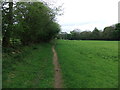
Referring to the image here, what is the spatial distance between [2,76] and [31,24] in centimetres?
Answer: 1763

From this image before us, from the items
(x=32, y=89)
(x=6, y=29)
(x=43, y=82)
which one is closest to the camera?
(x=32, y=89)

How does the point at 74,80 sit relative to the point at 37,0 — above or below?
below

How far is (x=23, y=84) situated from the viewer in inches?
294

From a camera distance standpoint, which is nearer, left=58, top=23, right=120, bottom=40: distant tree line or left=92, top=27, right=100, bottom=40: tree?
left=58, top=23, right=120, bottom=40: distant tree line

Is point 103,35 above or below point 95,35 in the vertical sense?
below

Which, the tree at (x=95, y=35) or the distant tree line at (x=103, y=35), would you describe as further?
the tree at (x=95, y=35)

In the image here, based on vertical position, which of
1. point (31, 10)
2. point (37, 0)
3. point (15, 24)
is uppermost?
point (37, 0)

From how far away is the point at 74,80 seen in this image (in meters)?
8.13

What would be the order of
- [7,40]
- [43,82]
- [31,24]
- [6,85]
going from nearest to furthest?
[6,85], [43,82], [7,40], [31,24]

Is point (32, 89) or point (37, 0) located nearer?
point (32, 89)

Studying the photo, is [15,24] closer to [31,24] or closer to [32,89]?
[31,24]

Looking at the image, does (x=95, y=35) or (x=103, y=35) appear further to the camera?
(x=95, y=35)

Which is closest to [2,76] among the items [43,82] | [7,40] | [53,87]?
[43,82]

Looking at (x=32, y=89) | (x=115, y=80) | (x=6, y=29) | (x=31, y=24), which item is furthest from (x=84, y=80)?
(x=31, y=24)
